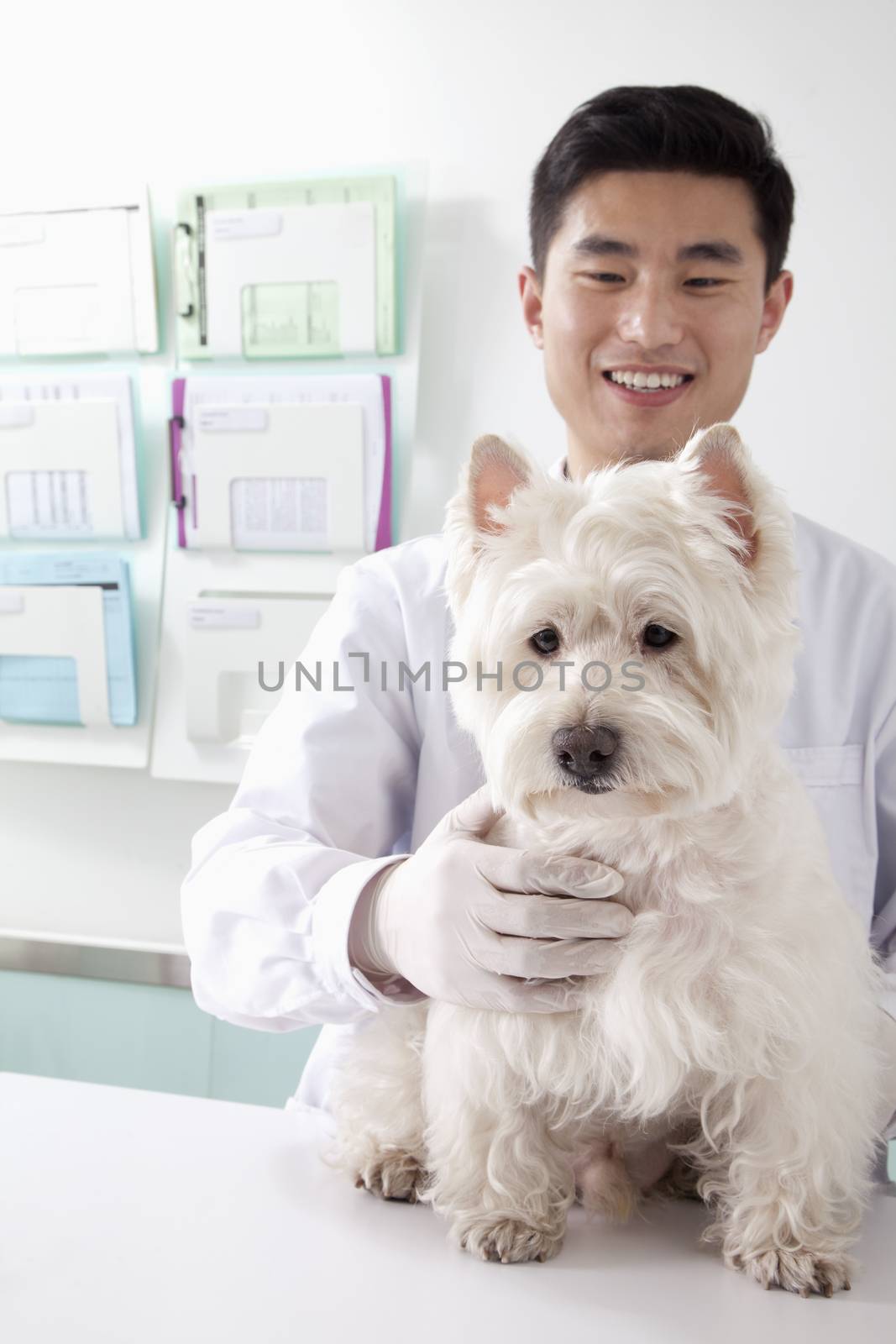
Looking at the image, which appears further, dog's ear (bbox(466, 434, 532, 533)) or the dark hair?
the dark hair

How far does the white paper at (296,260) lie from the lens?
86.0 inches

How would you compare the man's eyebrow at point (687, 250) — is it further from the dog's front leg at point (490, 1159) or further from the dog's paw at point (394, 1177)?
the dog's paw at point (394, 1177)

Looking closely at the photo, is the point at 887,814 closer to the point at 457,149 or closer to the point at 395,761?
the point at 395,761

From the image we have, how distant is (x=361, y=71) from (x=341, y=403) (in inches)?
27.9

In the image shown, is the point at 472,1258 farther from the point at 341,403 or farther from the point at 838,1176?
the point at 341,403

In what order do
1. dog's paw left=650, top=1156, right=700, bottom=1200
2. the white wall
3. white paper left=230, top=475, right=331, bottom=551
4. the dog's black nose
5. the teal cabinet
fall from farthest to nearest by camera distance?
the teal cabinet, white paper left=230, top=475, right=331, bottom=551, the white wall, dog's paw left=650, top=1156, right=700, bottom=1200, the dog's black nose

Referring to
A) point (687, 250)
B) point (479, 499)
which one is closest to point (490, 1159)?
point (479, 499)

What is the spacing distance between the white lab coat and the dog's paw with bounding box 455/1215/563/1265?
23cm

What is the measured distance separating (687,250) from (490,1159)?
3.15 ft

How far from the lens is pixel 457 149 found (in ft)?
7.14

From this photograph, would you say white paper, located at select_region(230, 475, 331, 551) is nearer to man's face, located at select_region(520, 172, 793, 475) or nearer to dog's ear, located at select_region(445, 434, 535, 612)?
man's face, located at select_region(520, 172, 793, 475)

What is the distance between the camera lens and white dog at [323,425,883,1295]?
0.77m

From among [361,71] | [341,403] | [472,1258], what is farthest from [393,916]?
[361,71]

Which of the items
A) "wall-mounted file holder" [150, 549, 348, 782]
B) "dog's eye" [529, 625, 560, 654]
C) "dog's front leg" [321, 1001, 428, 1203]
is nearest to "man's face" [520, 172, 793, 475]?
"dog's eye" [529, 625, 560, 654]
